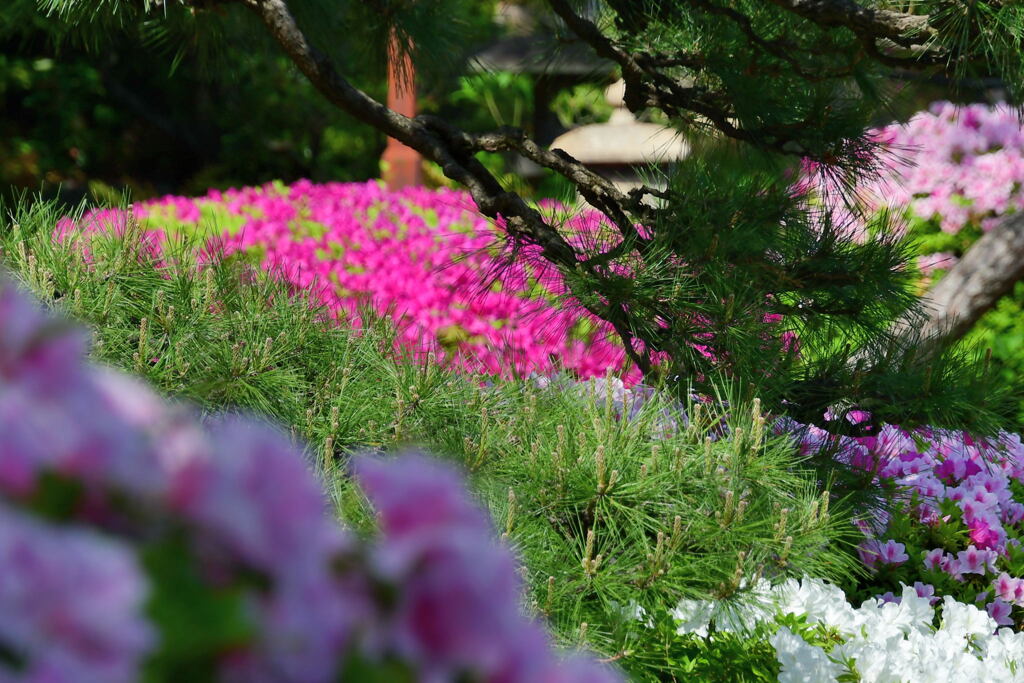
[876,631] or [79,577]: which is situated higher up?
[79,577]

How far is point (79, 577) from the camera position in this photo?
0.37 meters

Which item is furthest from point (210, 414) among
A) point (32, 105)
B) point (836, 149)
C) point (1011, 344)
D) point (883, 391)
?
point (32, 105)

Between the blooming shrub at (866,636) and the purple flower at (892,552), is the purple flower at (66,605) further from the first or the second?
the purple flower at (892,552)

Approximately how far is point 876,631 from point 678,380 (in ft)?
2.11

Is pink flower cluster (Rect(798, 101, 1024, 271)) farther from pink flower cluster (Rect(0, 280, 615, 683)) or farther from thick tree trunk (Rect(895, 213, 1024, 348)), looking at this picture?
pink flower cluster (Rect(0, 280, 615, 683))

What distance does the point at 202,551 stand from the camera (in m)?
0.42

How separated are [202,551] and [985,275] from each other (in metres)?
5.21

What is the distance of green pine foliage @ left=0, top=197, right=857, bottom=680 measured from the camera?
1719 mm

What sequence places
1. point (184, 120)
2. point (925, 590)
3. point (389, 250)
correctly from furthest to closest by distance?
1. point (184, 120)
2. point (389, 250)
3. point (925, 590)

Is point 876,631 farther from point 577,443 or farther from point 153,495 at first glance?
point 153,495

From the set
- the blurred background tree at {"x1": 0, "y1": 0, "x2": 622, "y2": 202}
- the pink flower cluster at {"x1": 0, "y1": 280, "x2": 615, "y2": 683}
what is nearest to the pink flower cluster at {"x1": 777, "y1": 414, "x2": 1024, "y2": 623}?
the pink flower cluster at {"x1": 0, "y1": 280, "x2": 615, "y2": 683}

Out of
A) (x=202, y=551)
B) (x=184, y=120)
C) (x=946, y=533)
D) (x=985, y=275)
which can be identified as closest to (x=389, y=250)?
(x=985, y=275)

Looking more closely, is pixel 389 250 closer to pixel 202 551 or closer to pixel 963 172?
pixel 963 172

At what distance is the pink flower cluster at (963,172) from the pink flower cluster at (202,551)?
618cm
